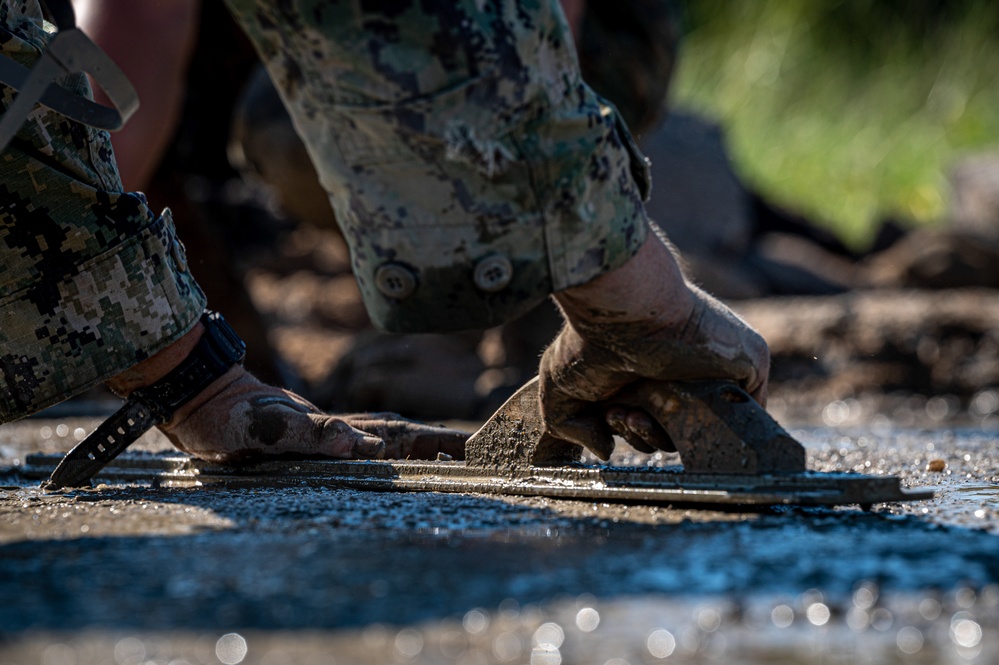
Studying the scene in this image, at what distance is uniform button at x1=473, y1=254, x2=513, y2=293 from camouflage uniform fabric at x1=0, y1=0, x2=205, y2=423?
0.79m

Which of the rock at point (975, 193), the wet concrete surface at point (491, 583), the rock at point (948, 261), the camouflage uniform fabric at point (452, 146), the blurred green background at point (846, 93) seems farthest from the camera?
the blurred green background at point (846, 93)

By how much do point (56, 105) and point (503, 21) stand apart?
0.70 m

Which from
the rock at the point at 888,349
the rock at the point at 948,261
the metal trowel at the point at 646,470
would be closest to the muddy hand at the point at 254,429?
the metal trowel at the point at 646,470

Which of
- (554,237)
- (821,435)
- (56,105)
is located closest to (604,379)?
(554,237)

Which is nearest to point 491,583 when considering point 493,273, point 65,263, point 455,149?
point 493,273

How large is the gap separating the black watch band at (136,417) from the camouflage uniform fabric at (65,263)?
10 cm

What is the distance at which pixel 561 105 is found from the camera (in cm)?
167

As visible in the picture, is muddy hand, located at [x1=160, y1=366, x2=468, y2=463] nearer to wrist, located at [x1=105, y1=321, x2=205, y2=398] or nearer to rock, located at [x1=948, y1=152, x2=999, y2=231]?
wrist, located at [x1=105, y1=321, x2=205, y2=398]

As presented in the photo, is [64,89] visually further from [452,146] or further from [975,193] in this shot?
[975,193]

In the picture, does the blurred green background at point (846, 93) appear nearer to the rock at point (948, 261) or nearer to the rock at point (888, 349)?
Result: the rock at point (948, 261)

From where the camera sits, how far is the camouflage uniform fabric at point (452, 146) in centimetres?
158

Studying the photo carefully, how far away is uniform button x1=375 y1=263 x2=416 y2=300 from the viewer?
1670mm

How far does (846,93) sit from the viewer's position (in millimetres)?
12531

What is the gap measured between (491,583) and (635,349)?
0.62m
